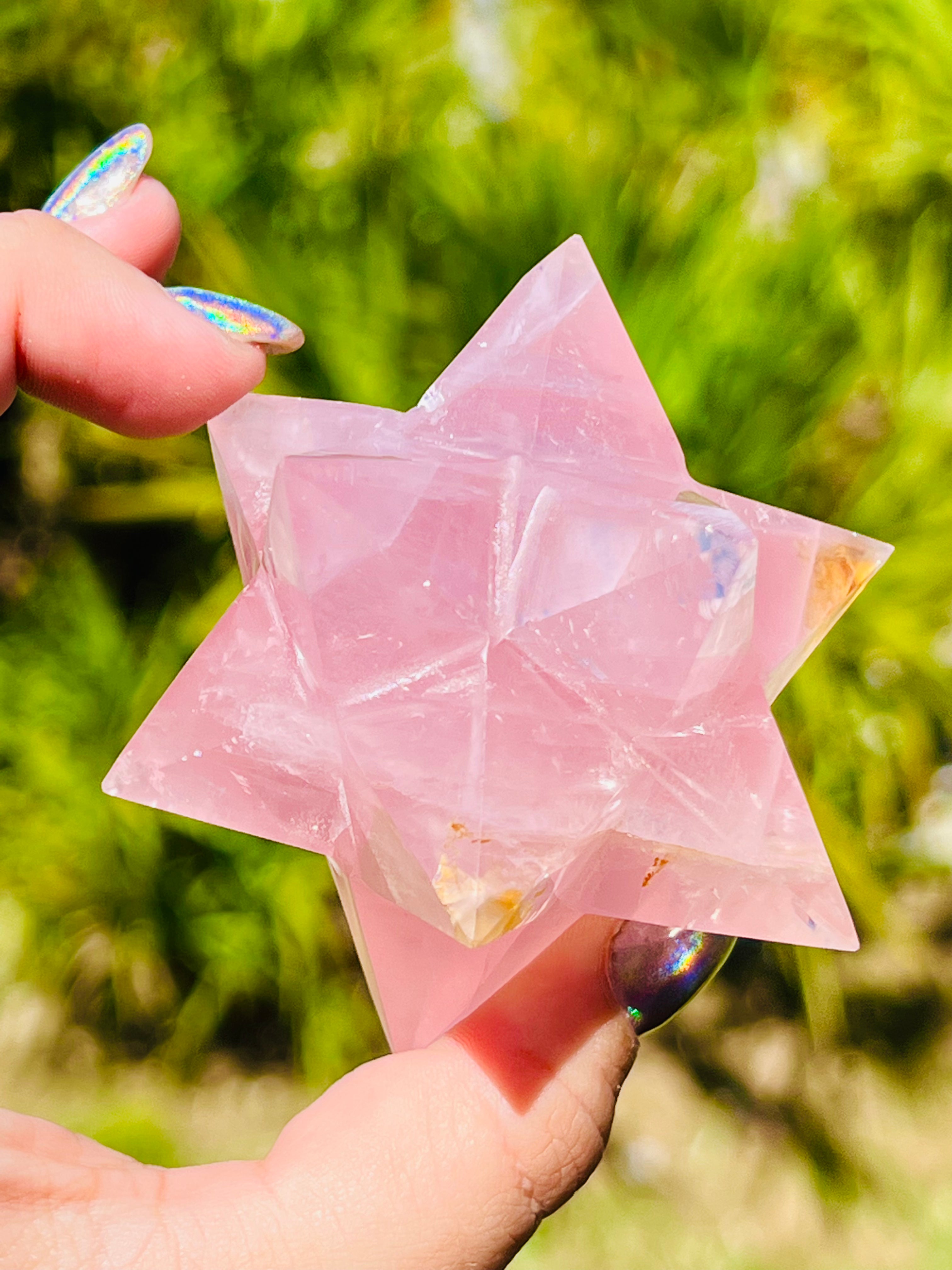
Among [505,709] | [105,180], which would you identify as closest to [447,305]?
[105,180]

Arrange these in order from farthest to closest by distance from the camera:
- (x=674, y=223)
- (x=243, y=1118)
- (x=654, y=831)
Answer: (x=243, y=1118) < (x=674, y=223) < (x=654, y=831)

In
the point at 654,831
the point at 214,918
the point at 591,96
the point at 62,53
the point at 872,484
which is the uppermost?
the point at 62,53

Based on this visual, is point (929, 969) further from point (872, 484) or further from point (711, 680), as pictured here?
point (711, 680)

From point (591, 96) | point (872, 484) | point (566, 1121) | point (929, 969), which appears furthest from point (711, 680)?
point (929, 969)

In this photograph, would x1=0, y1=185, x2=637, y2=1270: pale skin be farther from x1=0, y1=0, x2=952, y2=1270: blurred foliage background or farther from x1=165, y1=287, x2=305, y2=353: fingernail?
x1=0, y1=0, x2=952, y2=1270: blurred foliage background

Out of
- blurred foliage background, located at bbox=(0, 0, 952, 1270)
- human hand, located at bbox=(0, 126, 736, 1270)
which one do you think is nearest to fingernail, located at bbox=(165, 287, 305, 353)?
human hand, located at bbox=(0, 126, 736, 1270)

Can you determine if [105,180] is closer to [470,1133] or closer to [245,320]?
[245,320]

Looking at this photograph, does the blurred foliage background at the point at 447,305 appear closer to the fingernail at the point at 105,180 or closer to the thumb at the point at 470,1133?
the fingernail at the point at 105,180

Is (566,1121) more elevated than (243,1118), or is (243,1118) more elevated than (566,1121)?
(566,1121)
